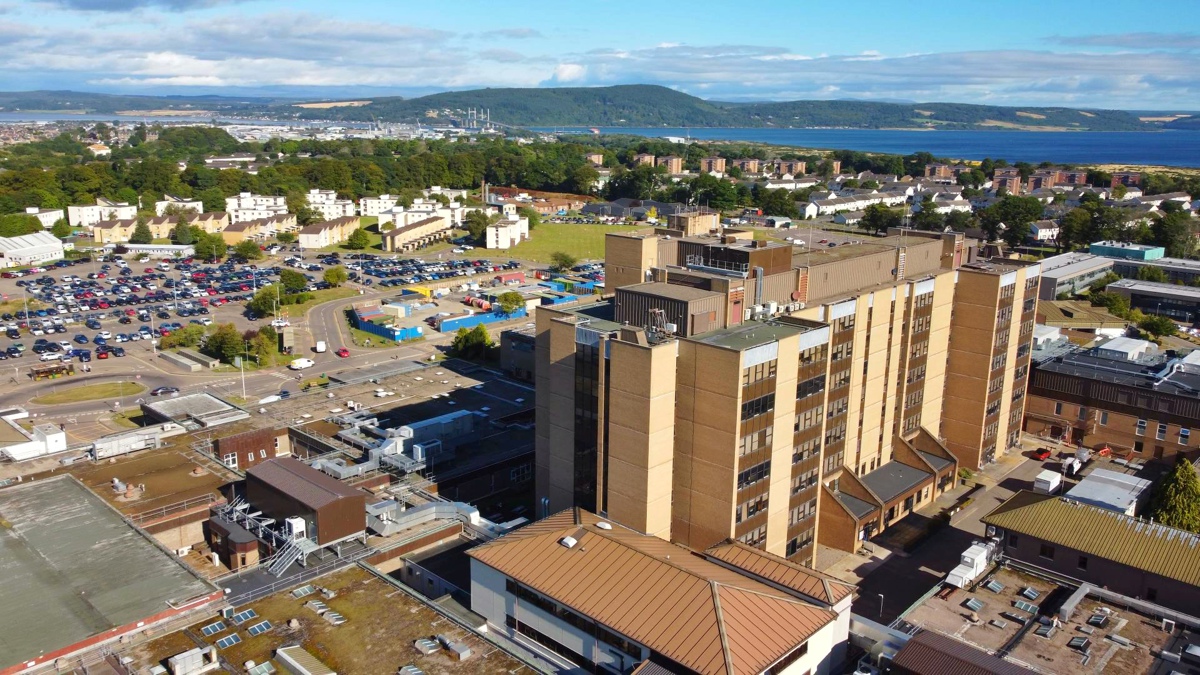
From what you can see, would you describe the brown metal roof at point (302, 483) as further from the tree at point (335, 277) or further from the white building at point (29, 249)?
the white building at point (29, 249)

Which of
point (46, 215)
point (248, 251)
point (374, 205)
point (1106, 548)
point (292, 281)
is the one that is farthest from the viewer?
point (374, 205)

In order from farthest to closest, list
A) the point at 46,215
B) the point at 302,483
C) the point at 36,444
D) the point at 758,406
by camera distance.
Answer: the point at 46,215 < the point at 36,444 < the point at 302,483 < the point at 758,406

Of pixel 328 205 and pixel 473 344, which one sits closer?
pixel 473 344

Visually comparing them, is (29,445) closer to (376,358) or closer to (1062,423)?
(376,358)

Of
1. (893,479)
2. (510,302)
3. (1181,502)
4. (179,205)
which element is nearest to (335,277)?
(510,302)

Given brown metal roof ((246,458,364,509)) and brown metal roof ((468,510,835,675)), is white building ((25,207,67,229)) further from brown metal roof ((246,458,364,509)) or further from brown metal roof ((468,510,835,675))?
brown metal roof ((468,510,835,675))

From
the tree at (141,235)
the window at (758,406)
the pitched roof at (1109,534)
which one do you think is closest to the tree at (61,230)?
the tree at (141,235)

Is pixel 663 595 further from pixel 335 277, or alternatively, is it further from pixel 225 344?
pixel 335 277
